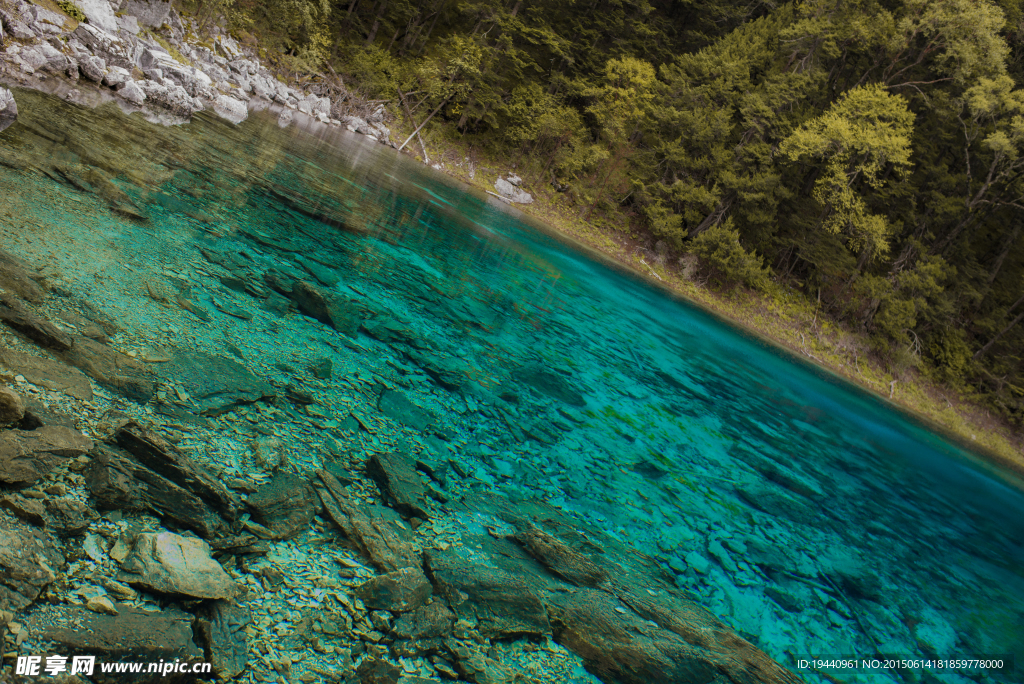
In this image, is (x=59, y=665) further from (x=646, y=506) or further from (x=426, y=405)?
(x=646, y=506)

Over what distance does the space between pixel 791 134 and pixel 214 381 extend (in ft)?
103

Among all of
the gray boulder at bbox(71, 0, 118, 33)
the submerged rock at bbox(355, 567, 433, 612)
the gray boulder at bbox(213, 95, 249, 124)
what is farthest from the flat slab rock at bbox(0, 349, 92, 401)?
the gray boulder at bbox(213, 95, 249, 124)

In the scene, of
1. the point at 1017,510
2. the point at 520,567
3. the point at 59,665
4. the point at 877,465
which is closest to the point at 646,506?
the point at 520,567

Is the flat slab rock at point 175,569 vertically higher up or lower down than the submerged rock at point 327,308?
higher up

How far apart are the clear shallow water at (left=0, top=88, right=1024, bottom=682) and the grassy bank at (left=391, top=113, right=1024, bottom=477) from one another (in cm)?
1344

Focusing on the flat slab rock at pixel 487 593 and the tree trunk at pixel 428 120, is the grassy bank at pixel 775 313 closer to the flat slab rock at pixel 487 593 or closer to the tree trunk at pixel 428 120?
the tree trunk at pixel 428 120

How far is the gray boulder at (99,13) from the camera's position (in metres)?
12.5

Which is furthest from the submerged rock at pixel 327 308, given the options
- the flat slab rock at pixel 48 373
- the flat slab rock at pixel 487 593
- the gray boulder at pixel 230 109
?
the gray boulder at pixel 230 109

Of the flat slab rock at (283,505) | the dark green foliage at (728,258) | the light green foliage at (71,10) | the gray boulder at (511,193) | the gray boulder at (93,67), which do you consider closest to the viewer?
the flat slab rock at (283,505)

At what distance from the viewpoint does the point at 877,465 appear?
10.9 meters

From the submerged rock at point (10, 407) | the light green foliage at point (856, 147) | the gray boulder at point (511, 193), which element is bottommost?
the submerged rock at point (10, 407)

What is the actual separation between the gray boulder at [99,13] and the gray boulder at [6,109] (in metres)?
8.22

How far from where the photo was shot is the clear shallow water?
14.1ft

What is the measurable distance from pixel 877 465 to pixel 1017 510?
5.67m
